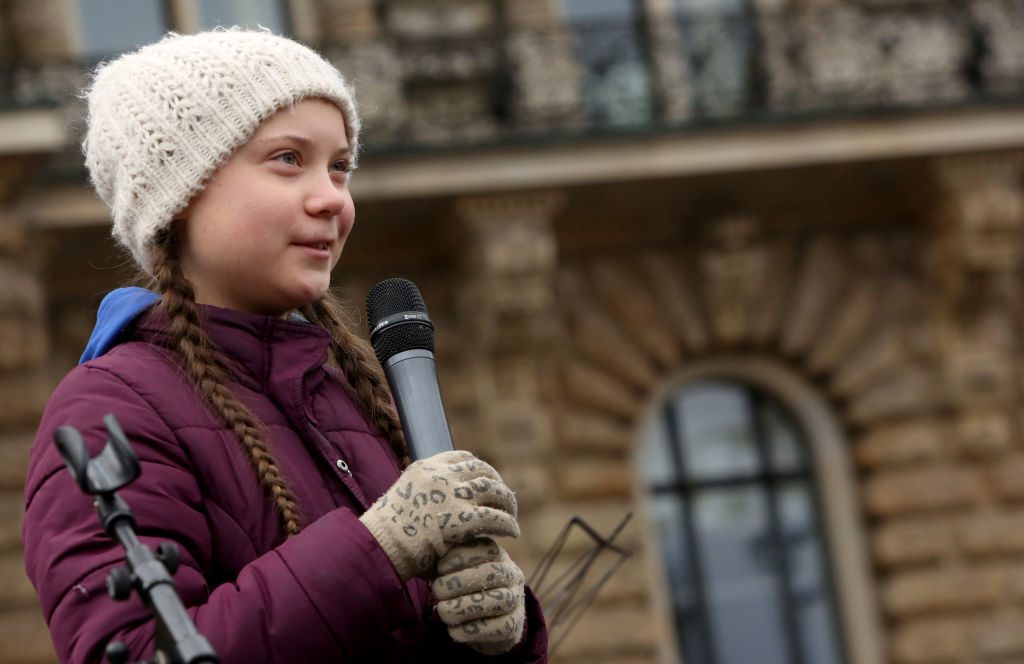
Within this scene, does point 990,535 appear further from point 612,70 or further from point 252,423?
point 252,423

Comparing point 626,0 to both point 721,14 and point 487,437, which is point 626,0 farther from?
point 487,437

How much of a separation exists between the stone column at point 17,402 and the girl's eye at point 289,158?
284 inches

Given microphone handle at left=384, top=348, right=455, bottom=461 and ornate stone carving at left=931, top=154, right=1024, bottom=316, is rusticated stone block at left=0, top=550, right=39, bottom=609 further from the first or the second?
microphone handle at left=384, top=348, right=455, bottom=461

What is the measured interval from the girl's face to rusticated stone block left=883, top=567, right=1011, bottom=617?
884 cm

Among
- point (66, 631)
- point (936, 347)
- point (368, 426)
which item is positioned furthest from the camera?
point (936, 347)

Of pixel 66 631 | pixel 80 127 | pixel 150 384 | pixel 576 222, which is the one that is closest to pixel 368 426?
pixel 150 384

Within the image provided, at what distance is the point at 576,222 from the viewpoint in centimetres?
1061

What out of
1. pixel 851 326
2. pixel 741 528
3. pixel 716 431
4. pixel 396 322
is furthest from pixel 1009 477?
pixel 396 322

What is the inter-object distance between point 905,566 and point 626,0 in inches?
149

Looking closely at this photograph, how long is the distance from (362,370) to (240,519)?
446 millimetres

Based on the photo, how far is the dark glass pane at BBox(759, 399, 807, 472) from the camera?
11.1m

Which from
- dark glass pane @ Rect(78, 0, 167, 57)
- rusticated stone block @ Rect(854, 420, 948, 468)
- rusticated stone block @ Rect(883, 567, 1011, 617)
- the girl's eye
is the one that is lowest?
rusticated stone block @ Rect(883, 567, 1011, 617)

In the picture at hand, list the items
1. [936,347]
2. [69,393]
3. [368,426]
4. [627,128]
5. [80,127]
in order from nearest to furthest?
1. [69,393]
2. [368,426]
3. [80,127]
4. [627,128]
5. [936,347]

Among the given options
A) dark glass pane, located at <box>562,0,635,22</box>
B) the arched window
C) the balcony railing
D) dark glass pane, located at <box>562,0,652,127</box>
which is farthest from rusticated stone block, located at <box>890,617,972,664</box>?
dark glass pane, located at <box>562,0,635,22</box>
